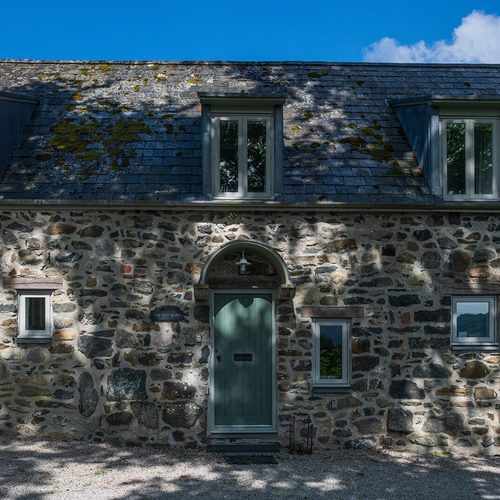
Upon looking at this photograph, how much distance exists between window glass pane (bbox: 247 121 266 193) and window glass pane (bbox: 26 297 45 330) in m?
A: 3.80

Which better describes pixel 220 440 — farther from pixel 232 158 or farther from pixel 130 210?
pixel 232 158

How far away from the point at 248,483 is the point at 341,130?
6.25 m

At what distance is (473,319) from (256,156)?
4390 millimetres

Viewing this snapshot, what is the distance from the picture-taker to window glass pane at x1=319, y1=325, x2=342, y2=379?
9.19 metres

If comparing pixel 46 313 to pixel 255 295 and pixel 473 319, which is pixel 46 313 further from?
pixel 473 319

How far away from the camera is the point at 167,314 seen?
9062mm

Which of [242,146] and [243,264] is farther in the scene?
[242,146]

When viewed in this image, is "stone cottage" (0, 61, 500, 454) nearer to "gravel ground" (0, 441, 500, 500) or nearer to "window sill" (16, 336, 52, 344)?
"window sill" (16, 336, 52, 344)

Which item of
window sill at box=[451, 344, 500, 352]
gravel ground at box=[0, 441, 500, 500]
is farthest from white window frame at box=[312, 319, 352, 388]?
window sill at box=[451, 344, 500, 352]

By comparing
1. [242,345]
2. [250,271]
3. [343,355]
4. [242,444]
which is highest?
[250,271]

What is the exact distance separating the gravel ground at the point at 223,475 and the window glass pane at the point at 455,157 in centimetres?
434

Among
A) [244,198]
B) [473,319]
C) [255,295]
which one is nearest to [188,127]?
[244,198]

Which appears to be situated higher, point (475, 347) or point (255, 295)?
point (255, 295)

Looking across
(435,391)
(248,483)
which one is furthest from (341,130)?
(248,483)
